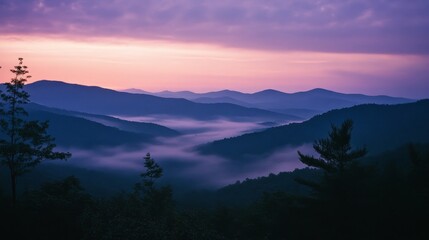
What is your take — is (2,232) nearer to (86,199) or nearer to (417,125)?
(86,199)

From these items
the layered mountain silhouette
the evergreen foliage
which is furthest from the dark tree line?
the layered mountain silhouette

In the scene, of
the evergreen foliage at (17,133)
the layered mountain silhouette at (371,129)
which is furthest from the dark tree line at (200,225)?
the layered mountain silhouette at (371,129)

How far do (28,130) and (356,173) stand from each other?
734 inches

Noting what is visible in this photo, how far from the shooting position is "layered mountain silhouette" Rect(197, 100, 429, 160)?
123 meters

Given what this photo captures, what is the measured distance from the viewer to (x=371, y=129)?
149000 mm

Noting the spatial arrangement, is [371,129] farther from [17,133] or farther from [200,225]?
[17,133]

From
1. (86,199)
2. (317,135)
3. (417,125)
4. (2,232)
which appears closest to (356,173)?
(86,199)

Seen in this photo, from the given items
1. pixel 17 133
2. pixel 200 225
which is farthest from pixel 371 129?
pixel 17 133

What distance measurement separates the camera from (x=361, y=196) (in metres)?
21.8

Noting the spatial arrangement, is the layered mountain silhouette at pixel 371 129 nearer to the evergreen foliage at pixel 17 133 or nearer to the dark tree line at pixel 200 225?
the dark tree line at pixel 200 225

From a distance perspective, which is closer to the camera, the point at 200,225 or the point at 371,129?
the point at 200,225

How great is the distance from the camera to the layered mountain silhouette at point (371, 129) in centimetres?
12275

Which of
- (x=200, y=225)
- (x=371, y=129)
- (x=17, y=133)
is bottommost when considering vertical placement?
(x=200, y=225)

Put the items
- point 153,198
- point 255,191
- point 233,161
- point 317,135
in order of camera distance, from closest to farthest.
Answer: point 153,198 < point 255,191 < point 317,135 < point 233,161
